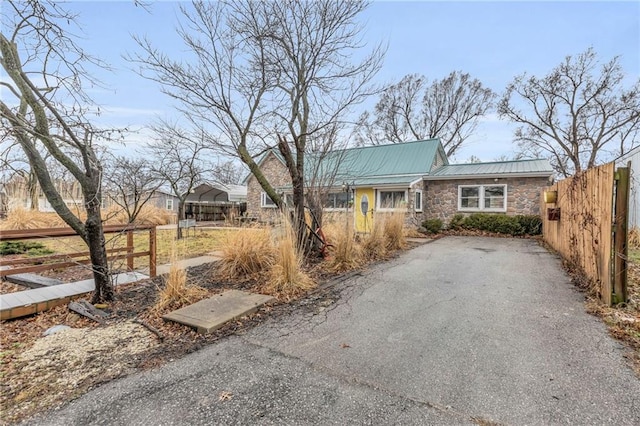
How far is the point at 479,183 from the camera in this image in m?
13.8

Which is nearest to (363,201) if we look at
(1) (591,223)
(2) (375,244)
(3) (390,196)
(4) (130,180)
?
(3) (390,196)

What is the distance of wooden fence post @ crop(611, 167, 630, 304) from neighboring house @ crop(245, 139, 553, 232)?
7.84 metres

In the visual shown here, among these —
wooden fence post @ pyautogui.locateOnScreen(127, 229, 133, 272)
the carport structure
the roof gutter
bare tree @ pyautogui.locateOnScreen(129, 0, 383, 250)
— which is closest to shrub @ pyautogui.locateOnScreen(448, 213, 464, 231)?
the roof gutter

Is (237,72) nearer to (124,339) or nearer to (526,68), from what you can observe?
(124,339)

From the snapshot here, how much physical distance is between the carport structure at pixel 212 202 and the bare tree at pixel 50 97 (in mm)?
18203

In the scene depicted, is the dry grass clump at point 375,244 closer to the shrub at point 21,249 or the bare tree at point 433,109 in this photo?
the shrub at point 21,249

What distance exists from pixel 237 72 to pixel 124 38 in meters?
2.06

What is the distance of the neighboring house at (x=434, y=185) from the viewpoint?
12.9 m

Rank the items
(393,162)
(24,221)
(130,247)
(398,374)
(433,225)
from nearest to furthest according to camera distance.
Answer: (398,374), (130,247), (24,221), (433,225), (393,162)

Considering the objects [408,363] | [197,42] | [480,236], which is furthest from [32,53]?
[480,236]

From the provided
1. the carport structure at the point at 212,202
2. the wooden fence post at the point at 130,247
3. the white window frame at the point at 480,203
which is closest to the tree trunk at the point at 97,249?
the wooden fence post at the point at 130,247

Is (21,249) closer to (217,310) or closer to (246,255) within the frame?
(246,255)

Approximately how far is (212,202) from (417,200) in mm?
16772

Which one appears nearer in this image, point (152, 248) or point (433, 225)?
point (152, 248)
